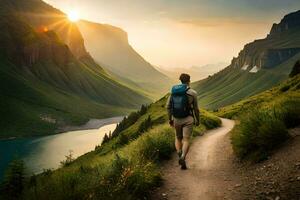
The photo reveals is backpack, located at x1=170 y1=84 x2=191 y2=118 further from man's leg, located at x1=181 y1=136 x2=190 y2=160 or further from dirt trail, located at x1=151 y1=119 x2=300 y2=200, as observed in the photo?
dirt trail, located at x1=151 y1=119 x2=300 y2=200

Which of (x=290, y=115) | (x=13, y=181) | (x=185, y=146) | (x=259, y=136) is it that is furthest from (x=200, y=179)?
(x=13, y=181)

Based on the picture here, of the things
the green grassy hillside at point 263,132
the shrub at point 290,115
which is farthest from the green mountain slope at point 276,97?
the green grassy hillside at point 263,132

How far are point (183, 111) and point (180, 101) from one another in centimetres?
40

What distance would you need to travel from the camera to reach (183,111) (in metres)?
13.4

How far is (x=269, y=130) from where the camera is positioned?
1288 cm

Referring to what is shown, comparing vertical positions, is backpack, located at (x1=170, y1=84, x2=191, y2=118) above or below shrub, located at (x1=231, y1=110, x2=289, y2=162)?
above

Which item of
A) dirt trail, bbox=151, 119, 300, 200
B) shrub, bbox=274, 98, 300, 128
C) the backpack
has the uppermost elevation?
the backpack

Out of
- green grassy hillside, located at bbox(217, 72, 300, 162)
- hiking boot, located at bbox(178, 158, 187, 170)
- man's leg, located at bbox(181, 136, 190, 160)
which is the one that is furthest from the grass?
hiking boot, located at bbox(178, 158, 187, 170)

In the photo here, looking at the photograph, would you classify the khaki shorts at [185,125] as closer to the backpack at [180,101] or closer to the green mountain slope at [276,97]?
the backpack at [180,101]

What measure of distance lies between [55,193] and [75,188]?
0.59 metres

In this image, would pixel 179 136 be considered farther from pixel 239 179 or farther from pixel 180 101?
pixel 239 179

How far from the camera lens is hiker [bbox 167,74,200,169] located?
13.3 metres

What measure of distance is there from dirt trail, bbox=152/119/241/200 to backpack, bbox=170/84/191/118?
2.22m

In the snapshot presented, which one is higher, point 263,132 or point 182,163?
point 263,132
